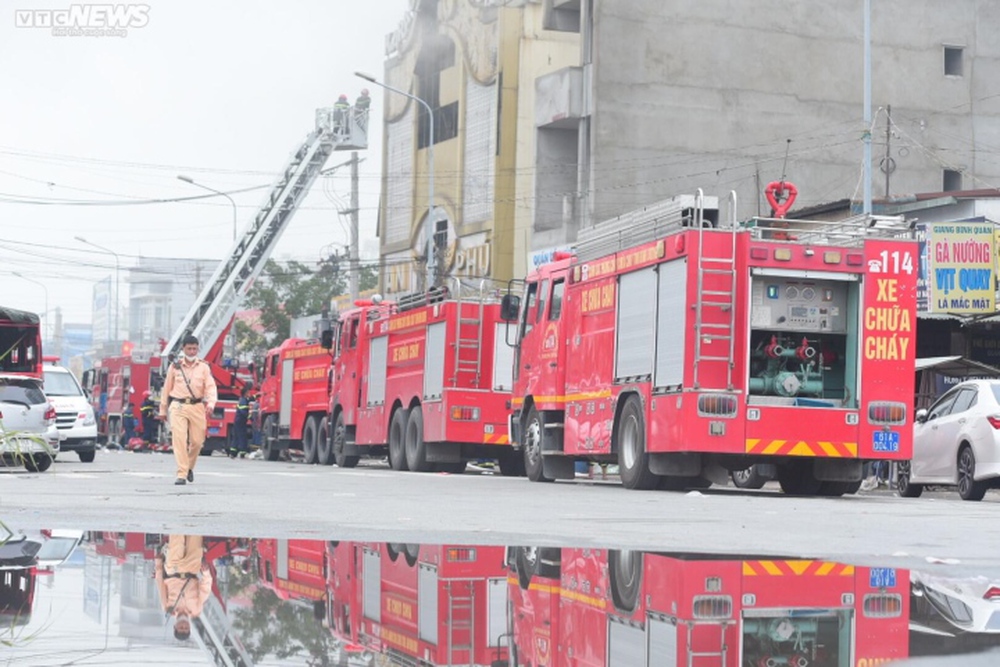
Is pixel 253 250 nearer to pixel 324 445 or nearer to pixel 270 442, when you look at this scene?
pixel 270 442

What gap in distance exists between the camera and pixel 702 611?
24.7 feet

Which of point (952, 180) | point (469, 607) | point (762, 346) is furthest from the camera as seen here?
point (952, 180)

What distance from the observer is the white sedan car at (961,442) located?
20938 millimetres

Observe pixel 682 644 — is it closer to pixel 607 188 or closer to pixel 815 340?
pixel 815 340

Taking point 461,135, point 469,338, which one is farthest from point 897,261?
point 461,135

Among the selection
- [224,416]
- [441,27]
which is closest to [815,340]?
[224,416]

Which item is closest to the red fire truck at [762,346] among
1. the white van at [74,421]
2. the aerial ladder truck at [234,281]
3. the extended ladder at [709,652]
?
the extended ladder at [709,652]

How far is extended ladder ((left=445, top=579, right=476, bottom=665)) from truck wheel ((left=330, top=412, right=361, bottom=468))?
26.0 m

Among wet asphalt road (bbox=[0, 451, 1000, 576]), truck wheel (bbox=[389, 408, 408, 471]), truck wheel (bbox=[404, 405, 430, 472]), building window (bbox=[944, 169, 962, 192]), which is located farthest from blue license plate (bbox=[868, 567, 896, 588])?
building window (bbox=[944, 169, 962, 192])

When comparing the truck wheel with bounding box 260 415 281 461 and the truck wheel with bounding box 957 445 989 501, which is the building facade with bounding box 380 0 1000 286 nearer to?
the truck wheel with bounding box 260 415 281 461

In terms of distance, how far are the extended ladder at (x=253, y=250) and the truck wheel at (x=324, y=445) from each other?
Result: 11.2 m

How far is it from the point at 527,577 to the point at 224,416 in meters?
39.4

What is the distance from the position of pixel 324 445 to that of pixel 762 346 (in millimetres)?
17808

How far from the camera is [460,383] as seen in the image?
2853 cm
